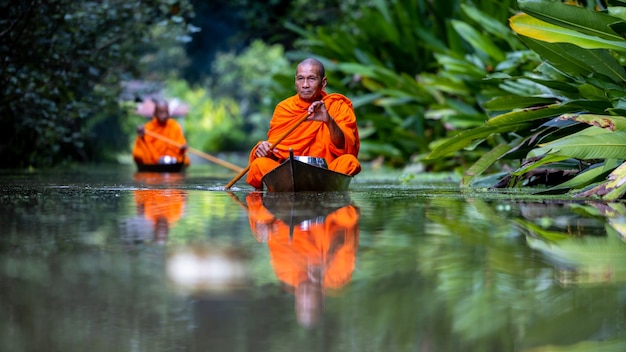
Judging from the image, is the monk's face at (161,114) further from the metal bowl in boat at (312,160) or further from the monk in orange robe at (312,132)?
the metal bowl in boat at (312,160)

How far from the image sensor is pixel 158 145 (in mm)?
17438

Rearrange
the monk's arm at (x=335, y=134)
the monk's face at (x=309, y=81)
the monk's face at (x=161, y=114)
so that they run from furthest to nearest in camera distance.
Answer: the monk's face at (x=161, y=114)
the monk's face at (x=309, y=81)
the monk's arm at (x=335, y=134)

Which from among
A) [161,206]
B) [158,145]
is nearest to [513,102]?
[161,206]

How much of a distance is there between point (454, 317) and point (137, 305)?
0.96m

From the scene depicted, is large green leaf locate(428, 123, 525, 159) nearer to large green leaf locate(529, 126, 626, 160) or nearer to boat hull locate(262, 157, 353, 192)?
boat hull locate(262, 157, 353, 192)

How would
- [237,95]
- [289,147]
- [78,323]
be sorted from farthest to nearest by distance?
[237,95], [289,147], [78,323]

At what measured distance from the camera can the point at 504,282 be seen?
12.3 feet

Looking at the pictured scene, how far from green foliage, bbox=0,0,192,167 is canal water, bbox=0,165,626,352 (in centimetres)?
759

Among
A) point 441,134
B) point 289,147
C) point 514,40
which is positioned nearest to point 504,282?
point 289,147

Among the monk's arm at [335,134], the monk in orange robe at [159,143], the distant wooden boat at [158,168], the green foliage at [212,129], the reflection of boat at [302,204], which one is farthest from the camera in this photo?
the green foliage at [212,129]

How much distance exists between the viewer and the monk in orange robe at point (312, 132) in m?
8.52

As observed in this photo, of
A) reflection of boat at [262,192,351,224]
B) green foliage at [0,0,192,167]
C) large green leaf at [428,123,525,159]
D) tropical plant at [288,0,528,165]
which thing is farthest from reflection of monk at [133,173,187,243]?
tropical plant at [288,0,528,165]

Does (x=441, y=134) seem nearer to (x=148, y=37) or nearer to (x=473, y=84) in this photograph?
(x=473, y=84)

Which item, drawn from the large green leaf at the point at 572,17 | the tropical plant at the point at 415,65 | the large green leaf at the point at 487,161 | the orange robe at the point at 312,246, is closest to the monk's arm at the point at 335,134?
the large green leaf at the point at 487,161
